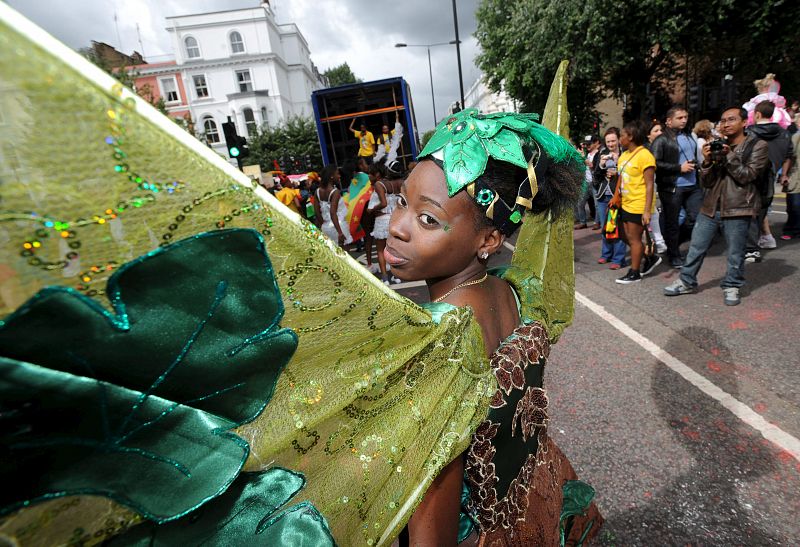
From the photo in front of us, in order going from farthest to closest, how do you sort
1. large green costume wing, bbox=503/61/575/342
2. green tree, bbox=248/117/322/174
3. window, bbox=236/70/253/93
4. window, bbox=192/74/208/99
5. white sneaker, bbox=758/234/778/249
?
1. window, bbox=236/70/253/93
2. window, bbox=192/74/208/99
3. green tree, bbox=248/117/322/174
4. white sneaker, bbox=758/234/778/249
5. large green costume wing, bbox=503/61/575/342

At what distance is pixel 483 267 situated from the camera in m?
1.18

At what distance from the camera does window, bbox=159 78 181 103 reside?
4156cm

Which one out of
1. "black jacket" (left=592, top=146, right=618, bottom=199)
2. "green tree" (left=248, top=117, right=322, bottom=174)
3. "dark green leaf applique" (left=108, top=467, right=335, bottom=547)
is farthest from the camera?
"green tree" (left=248, top=117, right=322, bottom=174)

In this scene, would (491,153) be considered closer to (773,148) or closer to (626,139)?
(626,139)

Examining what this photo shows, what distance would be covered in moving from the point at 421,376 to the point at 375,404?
0.36 ft

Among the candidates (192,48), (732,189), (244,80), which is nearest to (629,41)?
(732,189)

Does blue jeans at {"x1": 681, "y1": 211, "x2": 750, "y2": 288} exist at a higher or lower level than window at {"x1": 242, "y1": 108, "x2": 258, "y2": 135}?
lower

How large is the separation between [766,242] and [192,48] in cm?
5093

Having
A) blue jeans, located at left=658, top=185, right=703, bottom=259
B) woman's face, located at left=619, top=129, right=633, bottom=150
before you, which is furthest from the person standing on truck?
blue jeans, located at left=658, top=185, right=703, bottom=259

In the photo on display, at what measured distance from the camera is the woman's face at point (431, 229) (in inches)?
41.2

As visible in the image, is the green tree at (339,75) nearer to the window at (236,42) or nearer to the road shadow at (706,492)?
the window at (236,42)

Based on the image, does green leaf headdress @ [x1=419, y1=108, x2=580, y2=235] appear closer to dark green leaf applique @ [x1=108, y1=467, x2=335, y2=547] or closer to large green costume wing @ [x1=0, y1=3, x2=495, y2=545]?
large green costume wing @ [x1=0, y1=3, x2=495, y2=545]

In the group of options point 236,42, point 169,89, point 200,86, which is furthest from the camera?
point 236,42

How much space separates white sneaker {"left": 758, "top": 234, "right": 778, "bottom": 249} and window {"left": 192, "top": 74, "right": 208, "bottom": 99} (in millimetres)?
47531
